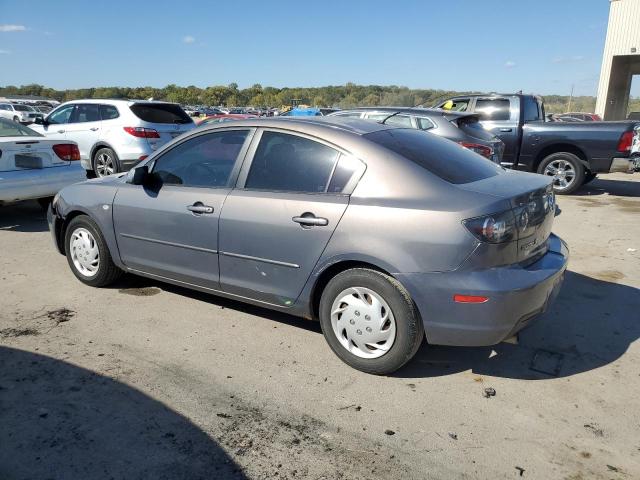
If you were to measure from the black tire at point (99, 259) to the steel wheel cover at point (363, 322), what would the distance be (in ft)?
7.70

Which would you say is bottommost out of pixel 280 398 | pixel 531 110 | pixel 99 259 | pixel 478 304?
pixel 280 398

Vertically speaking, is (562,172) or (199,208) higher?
(199,208)

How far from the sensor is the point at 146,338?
3.80 meters

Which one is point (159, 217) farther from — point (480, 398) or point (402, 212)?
point (480, 398)

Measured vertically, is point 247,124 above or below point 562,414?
above

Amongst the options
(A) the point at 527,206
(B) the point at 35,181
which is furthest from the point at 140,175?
(B) the point at 35,181

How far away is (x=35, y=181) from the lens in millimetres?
6965

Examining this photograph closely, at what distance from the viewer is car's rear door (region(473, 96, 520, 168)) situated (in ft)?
35.0

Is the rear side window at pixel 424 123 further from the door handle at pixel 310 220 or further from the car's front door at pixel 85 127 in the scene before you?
the car's front door at pixel 85 127

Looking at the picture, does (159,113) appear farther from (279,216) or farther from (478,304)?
(478,304)

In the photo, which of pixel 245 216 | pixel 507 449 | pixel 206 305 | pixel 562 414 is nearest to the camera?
pixel 507 449

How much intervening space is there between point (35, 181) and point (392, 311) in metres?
5.86

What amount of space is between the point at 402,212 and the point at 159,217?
6.69 ft

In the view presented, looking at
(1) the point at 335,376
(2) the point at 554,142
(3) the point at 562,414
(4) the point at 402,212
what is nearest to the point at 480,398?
(3) the point at 562,414
